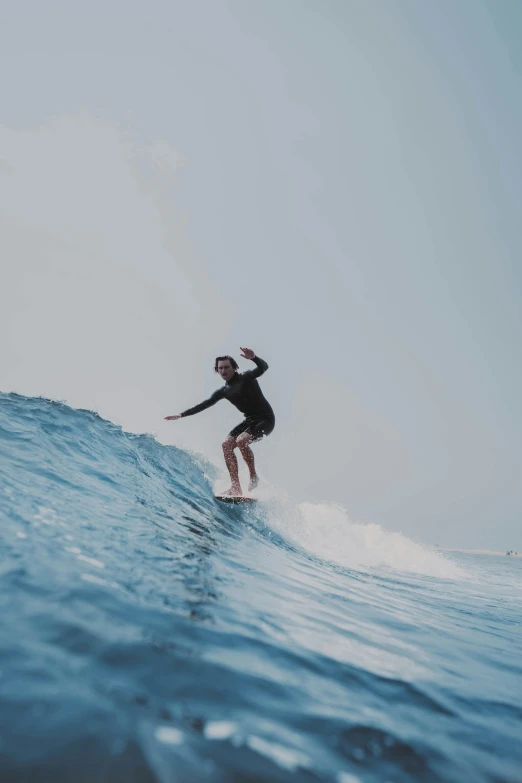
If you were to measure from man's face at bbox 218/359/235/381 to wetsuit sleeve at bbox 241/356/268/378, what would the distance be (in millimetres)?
253

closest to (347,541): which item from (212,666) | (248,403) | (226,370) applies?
(248,403)

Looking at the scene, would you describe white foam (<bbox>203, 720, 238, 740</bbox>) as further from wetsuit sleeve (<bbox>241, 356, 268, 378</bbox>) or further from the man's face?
the man's face

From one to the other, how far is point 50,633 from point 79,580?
0.74 m

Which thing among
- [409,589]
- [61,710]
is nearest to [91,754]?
[61,710]

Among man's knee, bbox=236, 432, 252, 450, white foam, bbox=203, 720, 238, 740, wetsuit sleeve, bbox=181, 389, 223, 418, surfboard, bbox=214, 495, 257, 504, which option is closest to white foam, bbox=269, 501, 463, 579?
surfboard, bbox=214, 495, 257, 504

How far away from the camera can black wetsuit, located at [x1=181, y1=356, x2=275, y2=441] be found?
317 inches

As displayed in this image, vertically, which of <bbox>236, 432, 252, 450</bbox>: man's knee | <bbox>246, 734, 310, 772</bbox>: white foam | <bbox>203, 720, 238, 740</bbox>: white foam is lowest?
<bbox>203, 720, 238, 740</bbox>: white foam

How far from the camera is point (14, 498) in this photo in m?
4.08

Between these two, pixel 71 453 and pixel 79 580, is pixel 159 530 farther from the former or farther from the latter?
pixel 71 453

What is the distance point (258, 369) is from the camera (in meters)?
7.84

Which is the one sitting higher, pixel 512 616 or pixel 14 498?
pixel 512 616

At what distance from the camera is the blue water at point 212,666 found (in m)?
1.31

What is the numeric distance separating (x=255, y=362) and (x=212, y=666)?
19.1 feet

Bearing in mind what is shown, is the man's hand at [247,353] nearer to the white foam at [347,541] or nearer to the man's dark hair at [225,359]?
the man's dark hair at [225,359]
